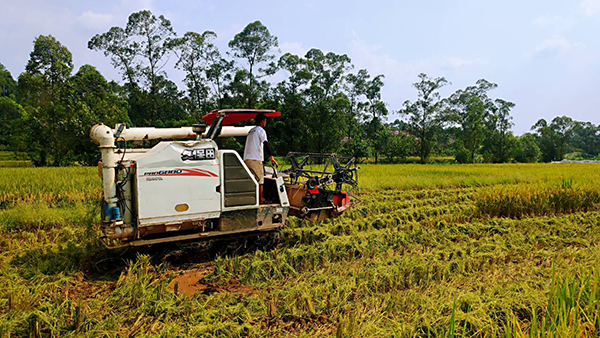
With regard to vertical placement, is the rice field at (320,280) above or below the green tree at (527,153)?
below

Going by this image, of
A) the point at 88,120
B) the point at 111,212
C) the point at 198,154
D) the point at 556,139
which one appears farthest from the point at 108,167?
the point at 556,139

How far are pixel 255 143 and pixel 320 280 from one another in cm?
257

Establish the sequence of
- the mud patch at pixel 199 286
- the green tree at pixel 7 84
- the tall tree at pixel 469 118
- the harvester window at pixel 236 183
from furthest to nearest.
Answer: the green tree at pixel 7 84 < the tall tree at pixel 469 118 < the harvester window at pixel 236 183 < the mud patch at pixel 199 286

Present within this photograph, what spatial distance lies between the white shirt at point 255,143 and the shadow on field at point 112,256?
1394 mm

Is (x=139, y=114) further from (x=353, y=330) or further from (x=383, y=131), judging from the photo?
(x=353, y=330)

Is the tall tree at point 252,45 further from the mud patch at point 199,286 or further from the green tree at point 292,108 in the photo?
the mud patch at point 199,286

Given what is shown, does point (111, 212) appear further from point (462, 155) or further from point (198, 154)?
point (462, 155)

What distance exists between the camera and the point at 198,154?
5008mm

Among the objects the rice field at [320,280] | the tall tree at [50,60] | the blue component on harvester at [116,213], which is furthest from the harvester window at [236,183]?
the tall tree at [50,60]

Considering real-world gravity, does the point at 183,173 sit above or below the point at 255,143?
below

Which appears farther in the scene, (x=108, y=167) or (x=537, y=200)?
(x=537, y=200)

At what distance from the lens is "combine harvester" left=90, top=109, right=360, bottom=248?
464 cm

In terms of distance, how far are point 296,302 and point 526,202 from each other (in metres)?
8.19

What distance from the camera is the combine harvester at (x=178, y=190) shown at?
15.2 feet
